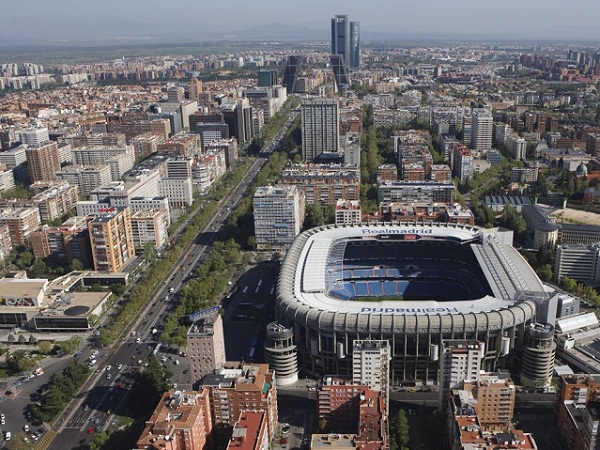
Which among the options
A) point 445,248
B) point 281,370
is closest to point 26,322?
point 281,370

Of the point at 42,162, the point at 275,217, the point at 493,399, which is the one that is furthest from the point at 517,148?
the point at 493,399

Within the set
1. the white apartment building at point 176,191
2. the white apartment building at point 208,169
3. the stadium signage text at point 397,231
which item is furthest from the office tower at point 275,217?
the white apartment building at point 208,169

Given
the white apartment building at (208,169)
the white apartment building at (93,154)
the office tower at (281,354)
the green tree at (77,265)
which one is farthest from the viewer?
the white apartment building at (93,154)

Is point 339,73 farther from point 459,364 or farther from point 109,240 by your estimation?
point 459,364

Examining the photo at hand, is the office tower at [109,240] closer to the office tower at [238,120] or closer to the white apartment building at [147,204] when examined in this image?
the white apartment building at [147,204]

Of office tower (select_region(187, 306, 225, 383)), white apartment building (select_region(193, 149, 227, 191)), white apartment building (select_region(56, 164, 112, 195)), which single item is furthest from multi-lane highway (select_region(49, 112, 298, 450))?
white apartment building (select_region(56, 164, 112, 195))

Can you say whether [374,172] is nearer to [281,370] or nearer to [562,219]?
[562,219]
